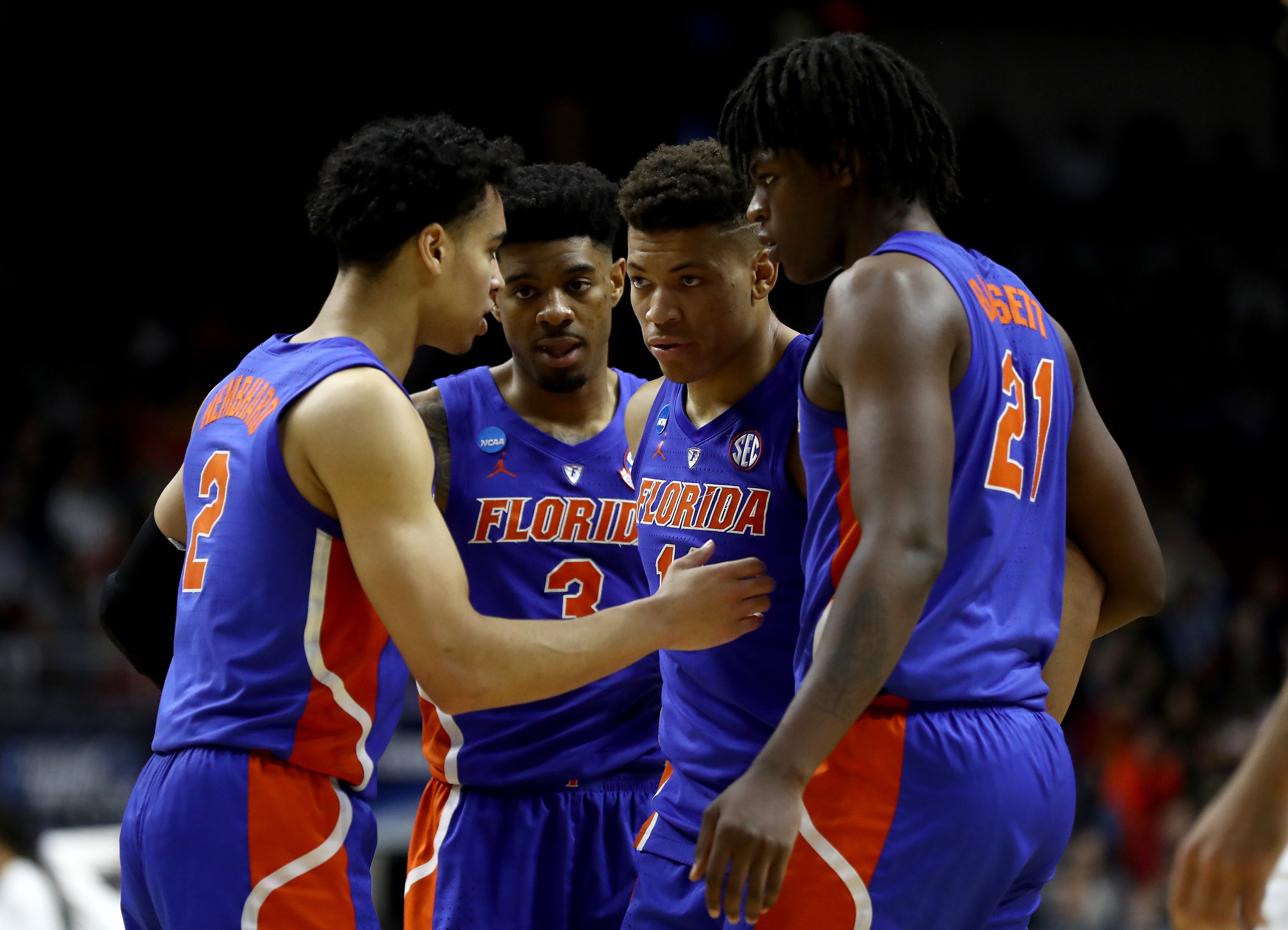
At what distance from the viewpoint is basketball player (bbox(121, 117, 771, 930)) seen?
2.80 meters

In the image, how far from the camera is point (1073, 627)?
3006mm

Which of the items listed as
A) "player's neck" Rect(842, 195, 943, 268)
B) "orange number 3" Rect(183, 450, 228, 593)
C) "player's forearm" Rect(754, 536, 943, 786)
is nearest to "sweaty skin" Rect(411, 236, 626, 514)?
"orange number 3" Rect(183, 450, 228, 593)

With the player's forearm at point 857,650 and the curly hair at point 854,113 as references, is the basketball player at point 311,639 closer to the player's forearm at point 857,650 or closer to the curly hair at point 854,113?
the player's forearm at point 857,650

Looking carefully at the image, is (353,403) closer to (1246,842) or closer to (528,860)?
(528,860)

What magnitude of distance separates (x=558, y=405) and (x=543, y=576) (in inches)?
20.2

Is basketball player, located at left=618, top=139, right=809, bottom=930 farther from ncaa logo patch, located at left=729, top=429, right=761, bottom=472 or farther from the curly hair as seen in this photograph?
the curly hair

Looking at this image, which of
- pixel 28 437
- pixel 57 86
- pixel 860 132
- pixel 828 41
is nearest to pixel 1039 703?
pixel 860 132

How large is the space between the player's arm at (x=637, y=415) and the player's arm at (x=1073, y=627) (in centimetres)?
137

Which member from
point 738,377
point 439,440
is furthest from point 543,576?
point 738,377

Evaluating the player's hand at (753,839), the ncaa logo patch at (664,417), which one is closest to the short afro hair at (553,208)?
the ncaa logo patch at (664,417)

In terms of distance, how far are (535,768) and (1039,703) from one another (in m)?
1.53

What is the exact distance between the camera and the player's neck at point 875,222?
8.98 feet

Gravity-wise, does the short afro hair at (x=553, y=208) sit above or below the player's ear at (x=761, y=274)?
above

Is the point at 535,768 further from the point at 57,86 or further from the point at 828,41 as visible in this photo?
the point at 57,86
